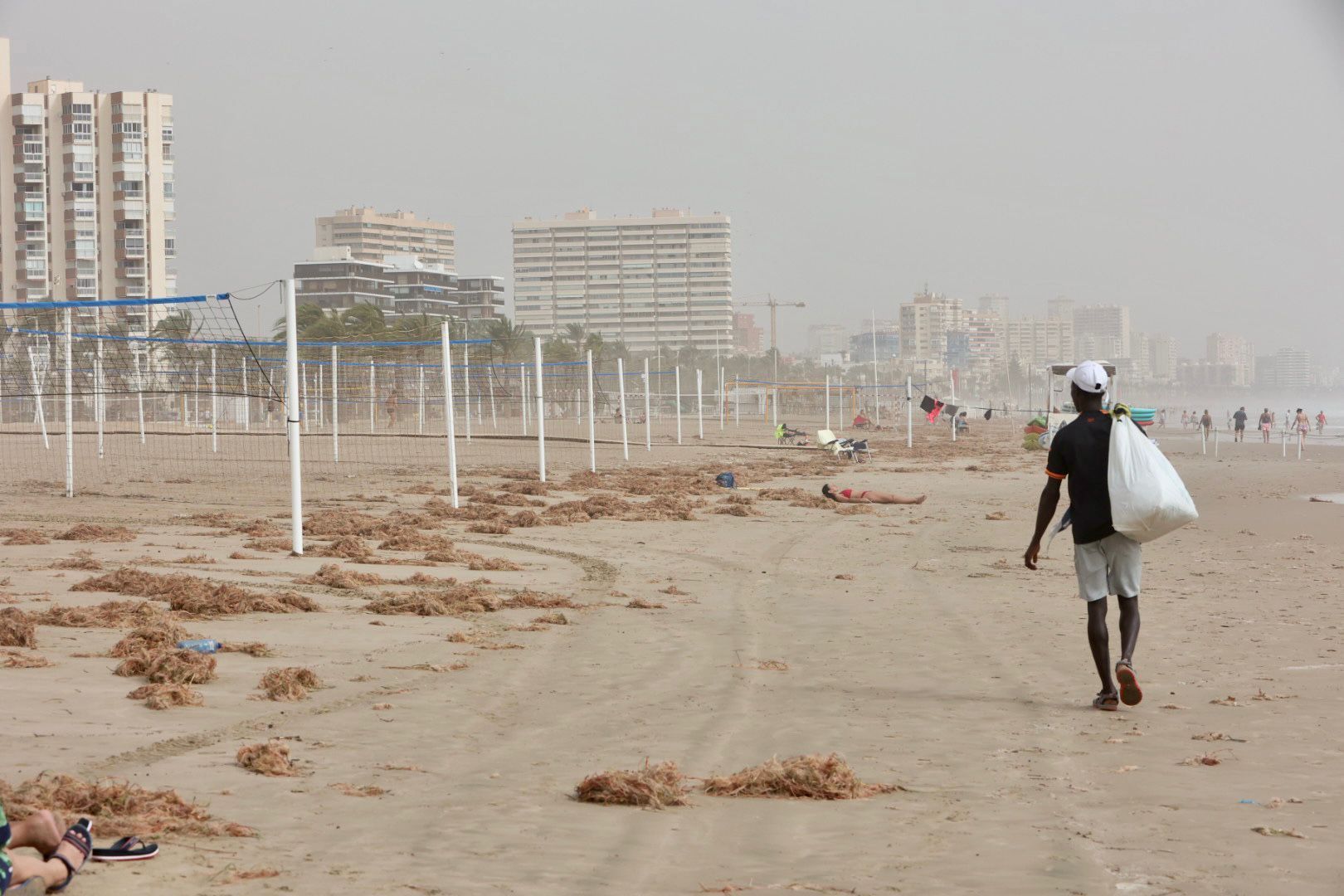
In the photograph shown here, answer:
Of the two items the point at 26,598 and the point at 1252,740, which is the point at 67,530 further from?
the point at 1252,740

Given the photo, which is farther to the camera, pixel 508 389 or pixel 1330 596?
pixel 508 389

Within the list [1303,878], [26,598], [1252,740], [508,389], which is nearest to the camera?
[1303,878]

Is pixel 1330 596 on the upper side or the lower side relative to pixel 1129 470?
lower

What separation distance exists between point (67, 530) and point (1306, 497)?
75.2 feet

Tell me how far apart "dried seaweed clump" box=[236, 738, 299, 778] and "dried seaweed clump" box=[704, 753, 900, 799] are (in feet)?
5.74

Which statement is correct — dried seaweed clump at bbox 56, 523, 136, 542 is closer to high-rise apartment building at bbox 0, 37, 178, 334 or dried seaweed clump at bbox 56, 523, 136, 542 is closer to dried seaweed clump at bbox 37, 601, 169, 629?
dried seaweed clump at bbox 37, 601, 169, 629

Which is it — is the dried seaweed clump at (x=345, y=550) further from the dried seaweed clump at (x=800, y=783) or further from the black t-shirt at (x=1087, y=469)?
the dried seaweed clump at (x=800, y=783)

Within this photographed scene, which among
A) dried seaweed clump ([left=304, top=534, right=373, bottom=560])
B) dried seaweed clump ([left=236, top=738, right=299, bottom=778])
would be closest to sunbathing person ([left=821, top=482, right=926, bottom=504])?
dried seaweed clump ([left=304, top=534, right=373, bottom=560])

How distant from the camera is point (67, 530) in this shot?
1485cm

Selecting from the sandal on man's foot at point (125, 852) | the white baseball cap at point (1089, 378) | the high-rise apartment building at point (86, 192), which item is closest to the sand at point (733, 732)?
the sandal on man's foot at point (125, 852)

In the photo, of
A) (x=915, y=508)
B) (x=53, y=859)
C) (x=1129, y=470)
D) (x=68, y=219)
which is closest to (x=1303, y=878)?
(x=1129, y=470)

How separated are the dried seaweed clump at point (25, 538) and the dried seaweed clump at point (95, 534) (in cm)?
22

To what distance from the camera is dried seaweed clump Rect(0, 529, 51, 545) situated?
13953 millimetres

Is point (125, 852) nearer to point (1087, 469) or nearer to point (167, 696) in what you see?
point (167, 696)
